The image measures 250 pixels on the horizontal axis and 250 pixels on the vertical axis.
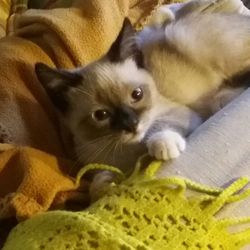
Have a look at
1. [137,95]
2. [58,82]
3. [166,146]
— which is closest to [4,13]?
[58,82]

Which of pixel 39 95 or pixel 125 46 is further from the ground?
pixel 125 46

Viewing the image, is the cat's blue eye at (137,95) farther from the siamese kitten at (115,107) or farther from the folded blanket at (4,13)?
the folded blanket at (4,13)

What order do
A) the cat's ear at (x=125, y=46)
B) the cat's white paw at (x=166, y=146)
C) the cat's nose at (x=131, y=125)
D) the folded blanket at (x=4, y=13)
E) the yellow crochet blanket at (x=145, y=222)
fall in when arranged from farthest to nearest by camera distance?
the folded blanket at (x=4, y=13), the cat's ear at (x=125, y=46), the cat's nose at (x=131, y=125), the cat's white paw at (x=166, y=146), the yellow crochet blanket at (x=145, y=222)

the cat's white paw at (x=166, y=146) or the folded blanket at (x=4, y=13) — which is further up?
the cat's white paw at (x=166, y=146)

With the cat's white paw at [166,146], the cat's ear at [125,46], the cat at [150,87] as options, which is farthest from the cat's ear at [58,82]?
the cat's white paw at [166,146]

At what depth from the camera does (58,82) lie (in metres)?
1.21

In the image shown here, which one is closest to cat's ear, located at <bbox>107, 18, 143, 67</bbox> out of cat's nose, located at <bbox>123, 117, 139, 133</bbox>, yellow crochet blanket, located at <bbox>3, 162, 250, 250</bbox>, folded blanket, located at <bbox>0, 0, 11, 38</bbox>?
cat's nose, located at <bbox>123, 117, 139, 133</bbox>

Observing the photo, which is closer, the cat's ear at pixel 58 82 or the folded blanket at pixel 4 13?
the cat's ear at pixel 58 82

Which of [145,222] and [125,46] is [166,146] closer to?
[145,222]

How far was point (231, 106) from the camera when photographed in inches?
44.2

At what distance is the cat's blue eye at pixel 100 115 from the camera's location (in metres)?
1.18

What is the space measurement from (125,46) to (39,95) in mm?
263

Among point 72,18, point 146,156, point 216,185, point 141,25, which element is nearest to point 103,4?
point 72,18

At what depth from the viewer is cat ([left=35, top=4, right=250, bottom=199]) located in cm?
117
